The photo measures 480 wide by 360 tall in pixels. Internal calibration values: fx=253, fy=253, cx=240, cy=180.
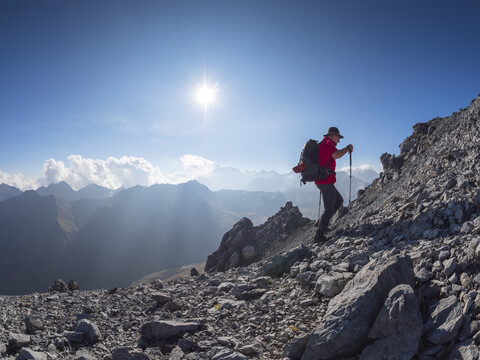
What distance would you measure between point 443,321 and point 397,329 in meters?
0.90

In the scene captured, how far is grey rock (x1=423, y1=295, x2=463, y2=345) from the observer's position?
4796 mm

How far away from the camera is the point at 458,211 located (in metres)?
8.50

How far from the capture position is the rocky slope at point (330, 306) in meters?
5.25

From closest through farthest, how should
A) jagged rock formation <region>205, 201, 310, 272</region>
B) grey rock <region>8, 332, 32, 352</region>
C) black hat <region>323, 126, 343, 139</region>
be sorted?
grey rock <region>8, 332, 32, 352</region> → black hat <region>323, 126, 343, 139</region> → jagged rock formation <region>205, 201, 310, 272</region>

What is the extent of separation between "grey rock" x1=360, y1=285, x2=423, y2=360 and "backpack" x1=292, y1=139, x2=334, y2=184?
25.3 feet

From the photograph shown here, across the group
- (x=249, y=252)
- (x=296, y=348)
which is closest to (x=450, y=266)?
(x=296, y=348)

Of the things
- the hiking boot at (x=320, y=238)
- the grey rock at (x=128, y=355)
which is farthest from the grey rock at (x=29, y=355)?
the hiking boot at (x=320, y=238)

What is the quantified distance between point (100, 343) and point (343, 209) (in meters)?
20.7

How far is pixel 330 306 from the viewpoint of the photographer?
665 centimetres

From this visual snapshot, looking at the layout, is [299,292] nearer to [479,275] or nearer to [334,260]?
[334,260]

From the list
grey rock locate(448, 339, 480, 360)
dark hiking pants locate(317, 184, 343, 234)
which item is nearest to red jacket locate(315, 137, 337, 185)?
dark hiking pants locate(317, 184, 343, 234)

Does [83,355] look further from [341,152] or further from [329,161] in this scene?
[341,152]

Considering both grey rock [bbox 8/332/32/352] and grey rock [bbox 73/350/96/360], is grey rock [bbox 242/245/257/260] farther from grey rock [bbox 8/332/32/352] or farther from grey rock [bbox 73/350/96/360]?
grey rock [bbox 8/332/32/352]

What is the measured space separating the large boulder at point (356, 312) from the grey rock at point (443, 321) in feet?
2.65
